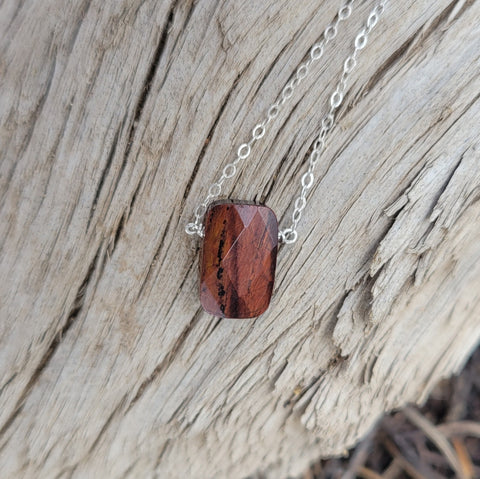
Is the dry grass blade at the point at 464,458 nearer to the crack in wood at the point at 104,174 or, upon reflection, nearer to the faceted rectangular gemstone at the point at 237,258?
the faceted rectangular gemstone at the point at 237,258

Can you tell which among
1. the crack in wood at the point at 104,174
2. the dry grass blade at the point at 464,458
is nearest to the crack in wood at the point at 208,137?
the crack in wood at the point at 104,174

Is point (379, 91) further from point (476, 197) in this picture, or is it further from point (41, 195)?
point (41, 195)

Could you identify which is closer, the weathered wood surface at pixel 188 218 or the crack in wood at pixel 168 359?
the weathered wood surface at pixel 188 218

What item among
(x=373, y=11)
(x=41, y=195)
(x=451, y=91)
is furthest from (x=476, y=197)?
(x=41, y=195)

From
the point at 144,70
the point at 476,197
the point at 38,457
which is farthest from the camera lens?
the point at 38,457

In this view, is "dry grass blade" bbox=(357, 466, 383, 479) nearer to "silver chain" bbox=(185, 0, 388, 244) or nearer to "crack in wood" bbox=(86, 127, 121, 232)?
"silver chain" bbox=(185, 0, 388, 244)

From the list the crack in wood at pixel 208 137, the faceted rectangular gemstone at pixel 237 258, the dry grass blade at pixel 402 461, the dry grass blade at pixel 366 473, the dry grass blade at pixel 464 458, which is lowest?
the dry grass blade at pixel 366 473
